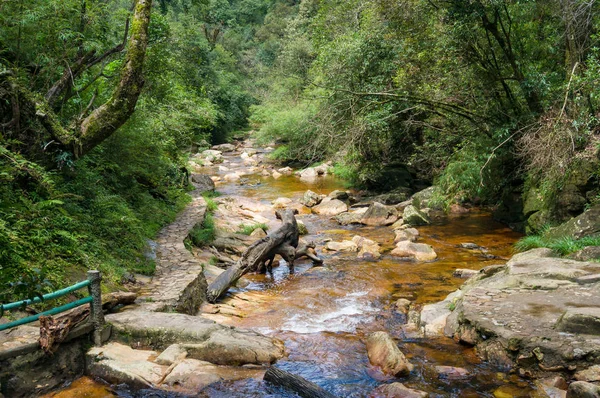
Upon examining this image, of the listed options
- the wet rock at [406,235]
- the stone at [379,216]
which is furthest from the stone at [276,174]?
the wet rock at [406,235]

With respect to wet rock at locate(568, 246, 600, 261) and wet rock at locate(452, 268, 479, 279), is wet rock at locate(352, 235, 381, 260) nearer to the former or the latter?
wet rock at locate(452, 268, 479, 279)

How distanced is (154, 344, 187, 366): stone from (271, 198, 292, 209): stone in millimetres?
10688

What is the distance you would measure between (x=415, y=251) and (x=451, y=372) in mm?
5147

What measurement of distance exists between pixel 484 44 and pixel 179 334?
378 inches

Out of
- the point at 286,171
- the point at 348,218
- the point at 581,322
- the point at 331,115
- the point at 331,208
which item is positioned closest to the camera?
the point at 581,322

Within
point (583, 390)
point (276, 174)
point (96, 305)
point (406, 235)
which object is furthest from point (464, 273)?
point (276, 174)

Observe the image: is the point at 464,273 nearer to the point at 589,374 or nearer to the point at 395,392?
the point at 589,374

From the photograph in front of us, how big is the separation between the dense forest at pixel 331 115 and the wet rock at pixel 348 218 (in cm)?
189

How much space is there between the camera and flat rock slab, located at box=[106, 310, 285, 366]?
4.77 meters

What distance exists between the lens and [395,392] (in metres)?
4.34

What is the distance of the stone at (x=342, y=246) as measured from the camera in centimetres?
1069

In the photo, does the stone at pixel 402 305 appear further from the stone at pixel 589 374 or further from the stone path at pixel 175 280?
the stone path at pixel 175 280

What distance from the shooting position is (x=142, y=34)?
6.36 m

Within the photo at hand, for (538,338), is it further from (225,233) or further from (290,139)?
(290,139)
